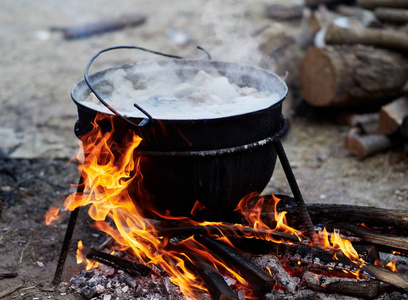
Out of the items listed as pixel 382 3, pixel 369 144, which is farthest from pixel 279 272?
pixel 382 3

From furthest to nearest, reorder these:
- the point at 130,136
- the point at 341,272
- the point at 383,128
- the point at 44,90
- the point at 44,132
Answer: the point at 44,90 → the point at 44,132 → the point at 383,128 → the point at 341,272 → the point at 130,136

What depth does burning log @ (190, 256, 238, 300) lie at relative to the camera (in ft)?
7.63

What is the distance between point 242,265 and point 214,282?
0.65 ft

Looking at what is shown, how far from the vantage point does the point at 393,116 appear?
15.1 ft

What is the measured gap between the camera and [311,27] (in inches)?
269

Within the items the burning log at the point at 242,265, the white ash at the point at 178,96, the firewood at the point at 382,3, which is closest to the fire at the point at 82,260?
the burning log at the point at 242,265

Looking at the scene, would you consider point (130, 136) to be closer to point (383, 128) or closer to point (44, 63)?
point (383, 128)

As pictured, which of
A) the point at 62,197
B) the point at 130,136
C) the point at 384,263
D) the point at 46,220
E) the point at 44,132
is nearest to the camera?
the point at 130,136

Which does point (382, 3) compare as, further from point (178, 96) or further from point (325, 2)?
point (178, 96)

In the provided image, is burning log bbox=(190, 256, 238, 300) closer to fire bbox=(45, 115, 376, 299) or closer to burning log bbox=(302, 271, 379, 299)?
fire bbox=(45, 115, 376, 299)

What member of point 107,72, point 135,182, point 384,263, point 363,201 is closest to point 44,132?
point 107,72

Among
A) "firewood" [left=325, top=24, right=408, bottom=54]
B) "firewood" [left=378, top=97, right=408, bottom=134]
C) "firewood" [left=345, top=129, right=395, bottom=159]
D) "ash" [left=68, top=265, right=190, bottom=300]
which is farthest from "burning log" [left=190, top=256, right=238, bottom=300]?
"firewood" [left=325, top=24, right=408, bottom=54]

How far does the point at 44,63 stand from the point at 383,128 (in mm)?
5937

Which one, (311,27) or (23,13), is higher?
(311,27)
